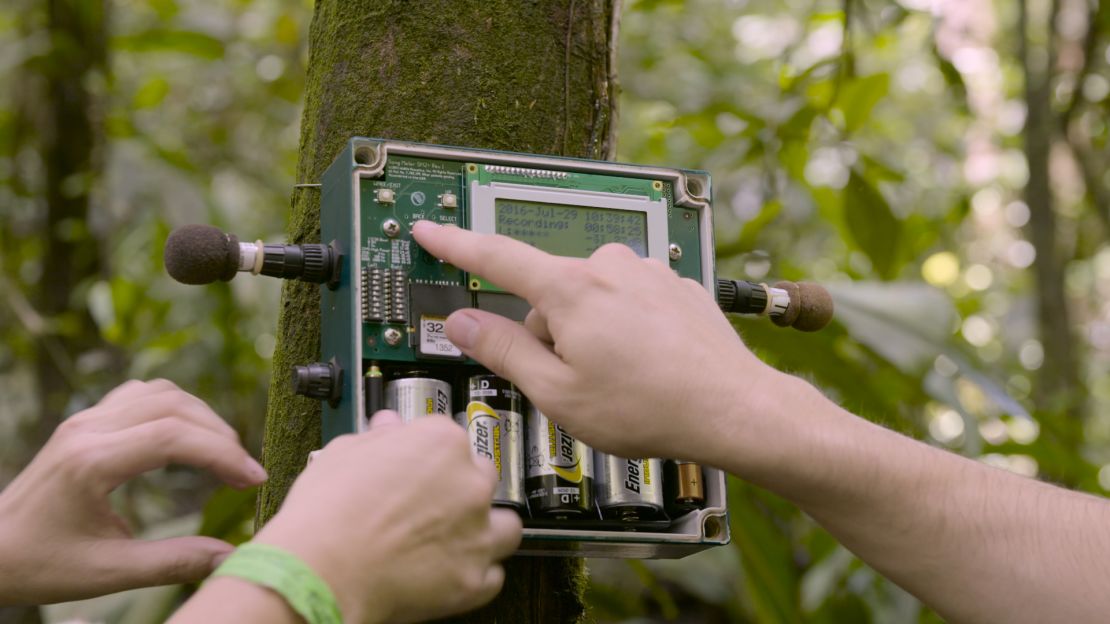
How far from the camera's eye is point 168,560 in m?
1.02

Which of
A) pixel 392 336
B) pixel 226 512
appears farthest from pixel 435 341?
pixel 226 512

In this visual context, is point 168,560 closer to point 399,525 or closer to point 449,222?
point 399,525

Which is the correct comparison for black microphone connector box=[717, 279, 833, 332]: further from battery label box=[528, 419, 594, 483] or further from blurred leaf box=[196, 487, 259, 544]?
blurred leaf box=[196, 487, 259, 544]

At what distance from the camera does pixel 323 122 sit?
4.35 feet

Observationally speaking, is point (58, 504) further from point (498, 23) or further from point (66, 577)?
point (498, 23)

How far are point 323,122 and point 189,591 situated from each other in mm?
1059

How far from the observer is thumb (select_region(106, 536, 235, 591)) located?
102 cm

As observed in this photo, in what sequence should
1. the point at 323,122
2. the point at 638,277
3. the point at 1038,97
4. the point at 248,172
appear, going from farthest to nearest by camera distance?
the point at 1038,97
the point at 248,172
the point at 323,122
the point at 638,277

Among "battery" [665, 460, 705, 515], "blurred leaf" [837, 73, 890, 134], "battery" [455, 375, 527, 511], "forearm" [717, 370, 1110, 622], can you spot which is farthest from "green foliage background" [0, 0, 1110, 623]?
"forearm" [717, 370, 1110, 622]

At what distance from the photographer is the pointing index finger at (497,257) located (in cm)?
100

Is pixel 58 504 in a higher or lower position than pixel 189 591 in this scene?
higher

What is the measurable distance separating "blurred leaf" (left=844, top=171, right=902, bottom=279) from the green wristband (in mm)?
1855

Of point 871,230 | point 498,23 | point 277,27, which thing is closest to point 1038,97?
point 871,230

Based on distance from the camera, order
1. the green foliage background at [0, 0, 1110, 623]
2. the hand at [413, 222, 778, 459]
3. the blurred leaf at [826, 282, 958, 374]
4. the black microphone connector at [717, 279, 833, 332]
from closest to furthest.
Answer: the hand at [413, 222, 778, 459], the black microphone connector at [717, 279, 833, 332], the blurred leaf at [826, 282, 958, 374], the green foliage background at [0, 0, 1110, 623]
